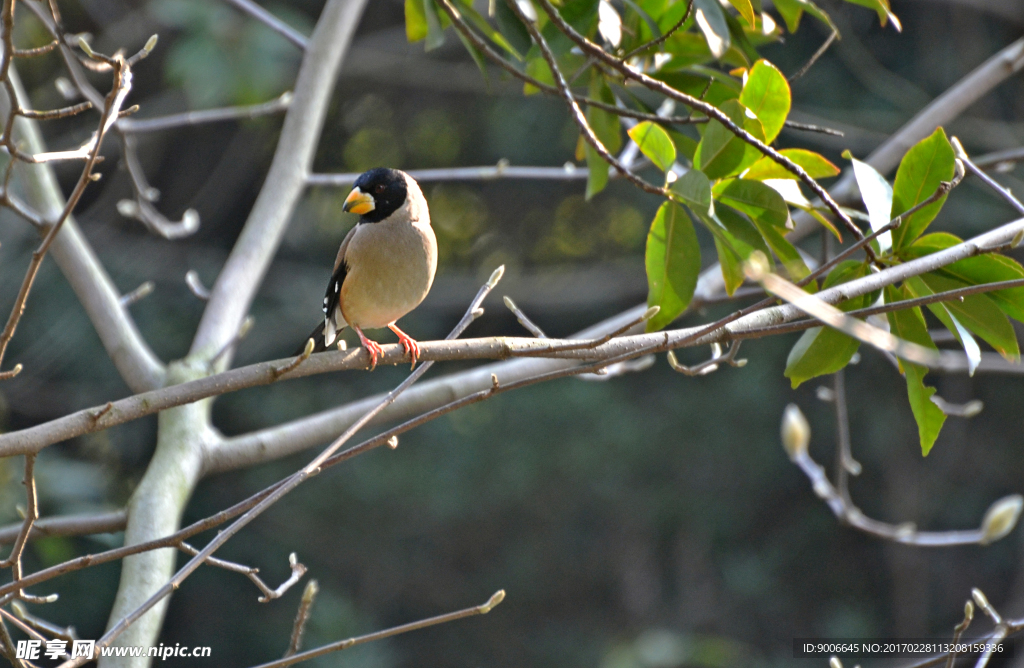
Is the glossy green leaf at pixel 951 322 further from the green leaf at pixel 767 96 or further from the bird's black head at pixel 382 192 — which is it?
the bird's black head at pixel 382 192

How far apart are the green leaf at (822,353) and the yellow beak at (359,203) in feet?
3.84

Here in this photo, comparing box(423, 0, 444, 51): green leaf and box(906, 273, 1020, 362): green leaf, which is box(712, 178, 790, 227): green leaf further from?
box(423, 0, 444, 51): green leaf

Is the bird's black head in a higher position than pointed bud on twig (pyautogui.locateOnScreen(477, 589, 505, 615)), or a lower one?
higher

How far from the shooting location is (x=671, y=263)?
1.79 metres

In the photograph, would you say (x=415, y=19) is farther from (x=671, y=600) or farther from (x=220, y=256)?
(x=671, y=600)

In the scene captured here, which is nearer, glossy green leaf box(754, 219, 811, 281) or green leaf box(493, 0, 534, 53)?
glossy green leaf box(754, 219, 811, 281)

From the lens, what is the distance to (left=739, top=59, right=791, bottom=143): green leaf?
66.2 inches

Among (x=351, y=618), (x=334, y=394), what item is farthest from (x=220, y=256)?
(x=351, y=618)

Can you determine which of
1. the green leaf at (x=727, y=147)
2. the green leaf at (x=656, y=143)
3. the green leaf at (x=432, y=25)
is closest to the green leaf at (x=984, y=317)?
the green leaf at (x=727, y=147)

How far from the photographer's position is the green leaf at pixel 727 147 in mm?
1659

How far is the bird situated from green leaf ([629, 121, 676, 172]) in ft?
2.43

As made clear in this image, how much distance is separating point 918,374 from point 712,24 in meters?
0.83

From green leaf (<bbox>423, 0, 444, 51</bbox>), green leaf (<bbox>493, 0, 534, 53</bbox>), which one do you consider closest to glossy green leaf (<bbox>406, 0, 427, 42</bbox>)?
green leaf (<bbox>423, 0, 444, 51</bbox>)

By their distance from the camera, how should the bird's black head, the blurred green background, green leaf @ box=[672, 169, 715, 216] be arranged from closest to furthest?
green leaf @ box=[672, 169, 715, 216] < the bird's black head < the blurred green background
